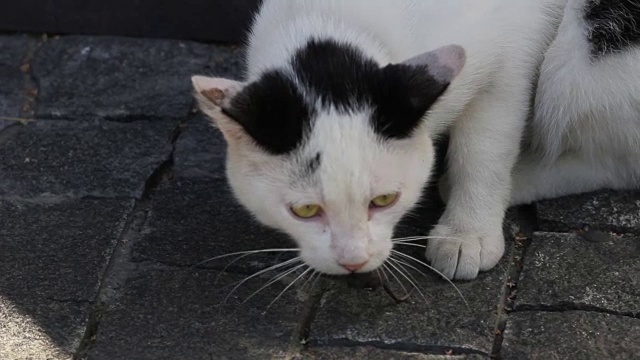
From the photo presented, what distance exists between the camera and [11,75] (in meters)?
4.33

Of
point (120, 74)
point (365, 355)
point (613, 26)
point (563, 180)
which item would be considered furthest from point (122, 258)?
point (613, 26)

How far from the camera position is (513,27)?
303 centimetres

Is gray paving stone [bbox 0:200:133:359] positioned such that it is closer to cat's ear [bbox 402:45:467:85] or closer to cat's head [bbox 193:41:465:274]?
cat's head [bbox 193:41:465:274]

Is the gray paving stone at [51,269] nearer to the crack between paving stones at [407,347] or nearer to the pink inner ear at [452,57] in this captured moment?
the crack between paving stones at [407,347]

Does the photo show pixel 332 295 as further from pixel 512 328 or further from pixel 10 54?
pixel 10 54

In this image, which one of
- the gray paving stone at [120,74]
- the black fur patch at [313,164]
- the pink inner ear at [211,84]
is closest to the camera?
the pink inner ear at [211,84]

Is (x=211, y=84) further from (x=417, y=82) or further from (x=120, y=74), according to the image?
(x=120, y=74)

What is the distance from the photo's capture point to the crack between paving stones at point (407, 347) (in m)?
2.73

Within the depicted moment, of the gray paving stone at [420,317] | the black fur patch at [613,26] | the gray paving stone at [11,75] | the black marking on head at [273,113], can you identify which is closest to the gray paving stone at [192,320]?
the gray paving stone at [420,317]

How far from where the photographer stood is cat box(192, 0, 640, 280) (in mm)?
2545

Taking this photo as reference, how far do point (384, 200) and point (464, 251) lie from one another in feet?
1.61

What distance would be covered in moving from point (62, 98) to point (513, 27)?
195 centimetres

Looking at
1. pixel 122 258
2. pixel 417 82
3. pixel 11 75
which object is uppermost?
pixel 417 82

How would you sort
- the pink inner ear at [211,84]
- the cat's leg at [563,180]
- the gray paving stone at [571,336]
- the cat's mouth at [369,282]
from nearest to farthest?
the pink inner ear at [211,84] < the gray paving stone at [571,336] < the cat's mouth at [369,282] < the cat's leg at [563,180]
